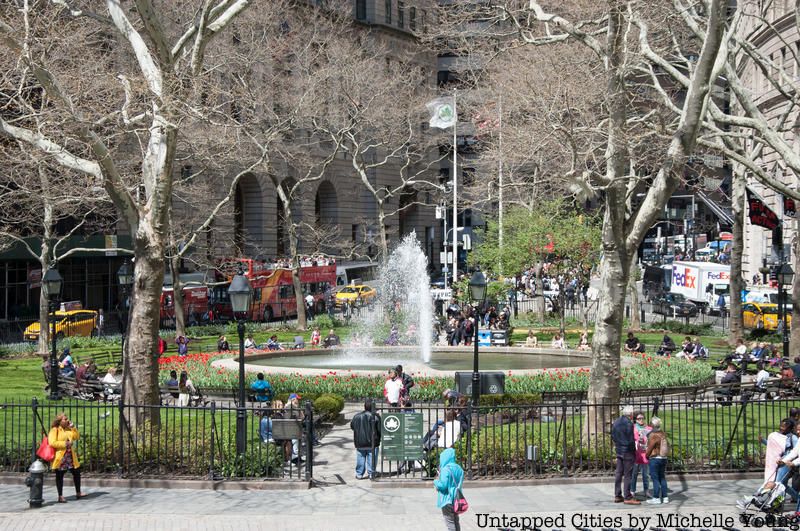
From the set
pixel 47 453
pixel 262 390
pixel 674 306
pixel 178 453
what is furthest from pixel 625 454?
pixel 674 306

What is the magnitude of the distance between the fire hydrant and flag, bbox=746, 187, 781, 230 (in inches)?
1040

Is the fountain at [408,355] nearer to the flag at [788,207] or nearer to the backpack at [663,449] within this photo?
the backpack at [663,449]

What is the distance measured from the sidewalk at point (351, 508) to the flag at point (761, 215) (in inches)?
784

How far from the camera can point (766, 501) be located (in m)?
14.0

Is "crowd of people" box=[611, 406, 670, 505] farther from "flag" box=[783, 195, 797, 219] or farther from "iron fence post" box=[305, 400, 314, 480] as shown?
"flag" box=[783, 195, 797, 219]

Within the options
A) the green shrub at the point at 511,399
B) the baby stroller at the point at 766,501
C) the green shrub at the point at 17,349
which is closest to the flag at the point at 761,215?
the green shrub at the point at 511,399

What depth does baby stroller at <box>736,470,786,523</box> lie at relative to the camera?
1388 centimetres

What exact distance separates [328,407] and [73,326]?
25.3m

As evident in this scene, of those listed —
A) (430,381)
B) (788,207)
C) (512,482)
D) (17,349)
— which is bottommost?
(512,482)

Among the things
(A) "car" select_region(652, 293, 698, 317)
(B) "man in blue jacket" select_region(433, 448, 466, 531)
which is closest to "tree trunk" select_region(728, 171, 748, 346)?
(A) "car" select_region(652, 293, 698, 317)

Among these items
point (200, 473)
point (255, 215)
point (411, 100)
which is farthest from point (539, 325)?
point (200, 473)

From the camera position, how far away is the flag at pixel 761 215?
34.5 m

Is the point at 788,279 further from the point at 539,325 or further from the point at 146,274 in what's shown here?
the point at 146,274

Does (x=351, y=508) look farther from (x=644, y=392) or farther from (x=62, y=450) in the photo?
(x=644, y=392)
